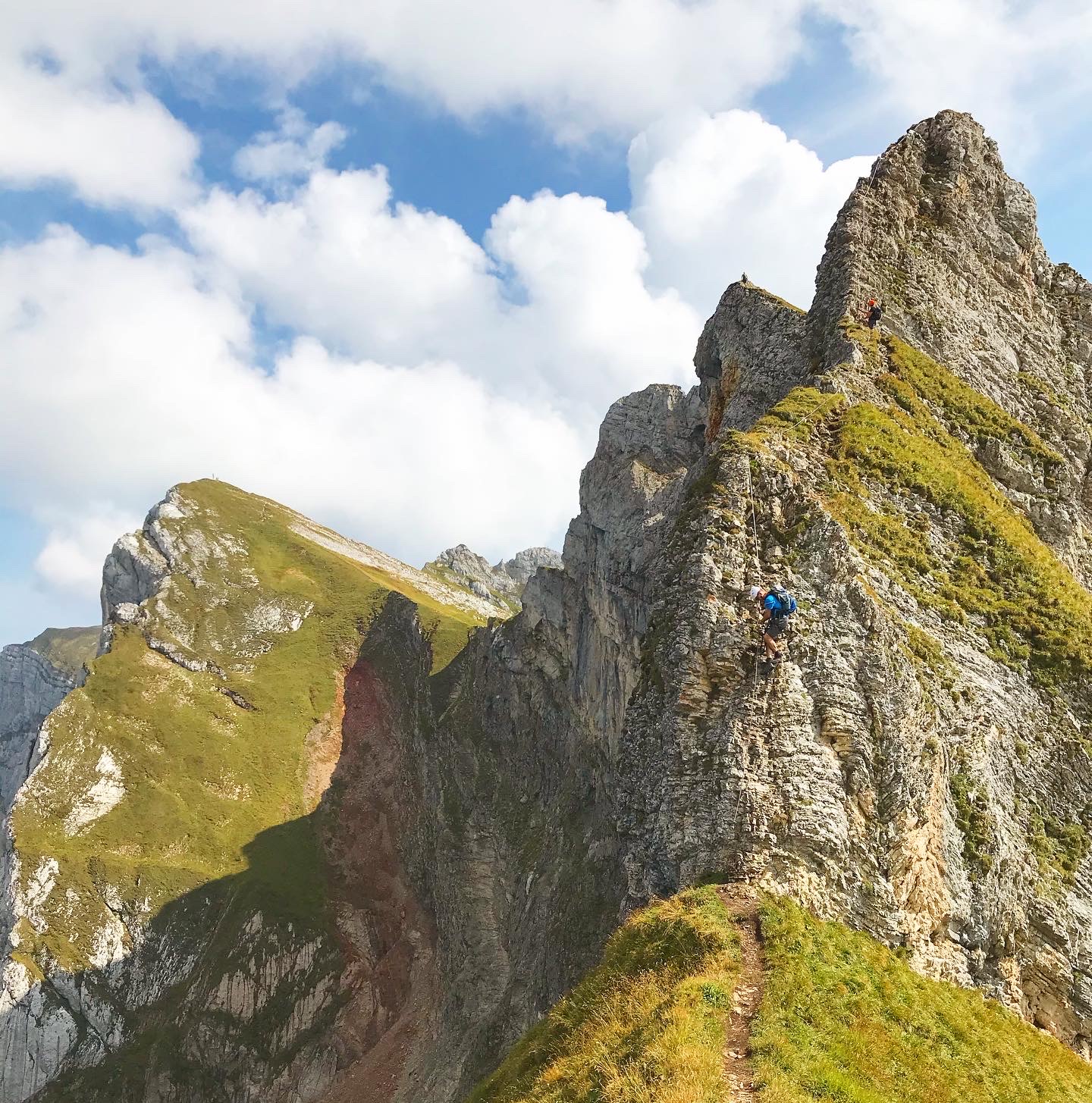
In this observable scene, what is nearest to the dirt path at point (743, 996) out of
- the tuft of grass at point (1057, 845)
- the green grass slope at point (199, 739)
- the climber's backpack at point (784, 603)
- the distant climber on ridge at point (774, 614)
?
the distant climber on ridge at point (774, 614)

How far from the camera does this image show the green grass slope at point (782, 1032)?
1430 centimetres

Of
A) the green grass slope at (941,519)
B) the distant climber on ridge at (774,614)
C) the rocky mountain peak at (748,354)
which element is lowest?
the distant climber on ridge at (774,614)

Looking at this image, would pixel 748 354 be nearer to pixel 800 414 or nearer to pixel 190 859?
pixel 800 414

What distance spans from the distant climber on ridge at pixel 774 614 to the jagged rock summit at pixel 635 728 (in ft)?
2.48

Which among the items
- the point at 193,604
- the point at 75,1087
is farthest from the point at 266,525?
the point at 75,1087

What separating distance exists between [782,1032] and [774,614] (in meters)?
11.3

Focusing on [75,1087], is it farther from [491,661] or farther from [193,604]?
[193,604]

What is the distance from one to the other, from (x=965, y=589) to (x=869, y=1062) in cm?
1977

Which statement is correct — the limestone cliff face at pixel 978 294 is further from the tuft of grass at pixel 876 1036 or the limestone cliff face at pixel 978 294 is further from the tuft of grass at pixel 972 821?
the tuft of grass at pixel 876 1036

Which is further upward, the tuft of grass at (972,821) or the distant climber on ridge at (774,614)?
the distant climber on ridge at (774,614)

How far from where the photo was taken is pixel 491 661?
11931 cm

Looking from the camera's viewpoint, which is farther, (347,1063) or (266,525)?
(266,525)

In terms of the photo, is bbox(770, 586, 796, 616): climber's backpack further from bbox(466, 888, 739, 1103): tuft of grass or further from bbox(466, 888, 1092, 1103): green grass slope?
bbox(466, 888, 739, 1103): tuft of grass

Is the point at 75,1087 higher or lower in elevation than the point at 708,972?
lower
